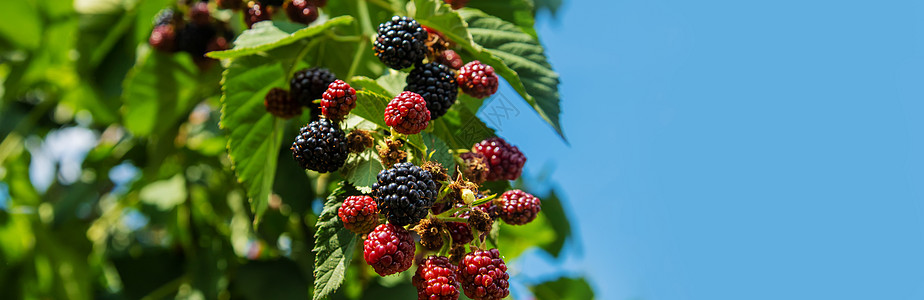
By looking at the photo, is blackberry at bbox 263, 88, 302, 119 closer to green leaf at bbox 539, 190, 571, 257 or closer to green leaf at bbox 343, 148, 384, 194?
green leaf at bbox 343, 148, 384, 194

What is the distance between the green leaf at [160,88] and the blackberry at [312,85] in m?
1.15

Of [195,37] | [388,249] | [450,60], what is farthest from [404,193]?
[195,37]

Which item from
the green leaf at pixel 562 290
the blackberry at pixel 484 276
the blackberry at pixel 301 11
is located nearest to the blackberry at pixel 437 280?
the blackberry at pixel 484 276

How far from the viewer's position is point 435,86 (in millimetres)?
1279

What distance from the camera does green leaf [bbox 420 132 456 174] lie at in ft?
4.03

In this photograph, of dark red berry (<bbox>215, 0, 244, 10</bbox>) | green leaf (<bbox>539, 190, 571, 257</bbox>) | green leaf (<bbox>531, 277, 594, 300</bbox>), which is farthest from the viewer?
green leaf (<bbox>531, 277, 594, 300</bbox>)

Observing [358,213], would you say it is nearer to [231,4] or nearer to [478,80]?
[478,80]

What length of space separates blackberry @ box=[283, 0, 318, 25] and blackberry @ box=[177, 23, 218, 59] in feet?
2.29

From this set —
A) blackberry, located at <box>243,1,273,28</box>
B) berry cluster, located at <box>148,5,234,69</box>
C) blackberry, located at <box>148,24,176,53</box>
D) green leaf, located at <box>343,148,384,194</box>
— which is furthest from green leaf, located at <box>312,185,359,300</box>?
blackberry, located at <box>148,24,176,53</box>

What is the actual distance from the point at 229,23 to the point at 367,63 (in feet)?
2.53

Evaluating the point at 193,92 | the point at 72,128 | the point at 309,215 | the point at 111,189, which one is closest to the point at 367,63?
the point at 309,215

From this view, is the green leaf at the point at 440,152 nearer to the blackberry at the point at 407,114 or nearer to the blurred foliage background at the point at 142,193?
the blackberry at the point at 407,114

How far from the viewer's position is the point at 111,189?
3250mm

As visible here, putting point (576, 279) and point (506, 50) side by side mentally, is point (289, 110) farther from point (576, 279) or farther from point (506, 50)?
point (576, 279)
